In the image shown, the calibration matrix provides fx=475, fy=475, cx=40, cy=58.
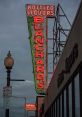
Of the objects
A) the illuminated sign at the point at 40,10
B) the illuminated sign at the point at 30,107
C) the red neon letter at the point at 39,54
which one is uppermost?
the illuminated sign at the point at 40,10

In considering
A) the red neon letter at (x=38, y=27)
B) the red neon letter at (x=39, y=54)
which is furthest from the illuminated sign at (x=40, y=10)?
the red neon letter at (x=39, y=54)

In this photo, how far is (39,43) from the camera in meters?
57.0

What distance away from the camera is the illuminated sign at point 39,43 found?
56.9m

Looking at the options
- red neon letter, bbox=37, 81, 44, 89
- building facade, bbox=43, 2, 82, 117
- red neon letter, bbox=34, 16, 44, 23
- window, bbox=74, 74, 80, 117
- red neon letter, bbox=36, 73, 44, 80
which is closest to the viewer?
building facade, bbox=43, 2, 82, 117

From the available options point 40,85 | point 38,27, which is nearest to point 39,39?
point 38,27

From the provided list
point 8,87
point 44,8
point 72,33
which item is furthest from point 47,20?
point 72,33

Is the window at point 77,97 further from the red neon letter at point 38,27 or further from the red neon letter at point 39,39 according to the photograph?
the red neon letter at point 38,27

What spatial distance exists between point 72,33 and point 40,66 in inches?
1569

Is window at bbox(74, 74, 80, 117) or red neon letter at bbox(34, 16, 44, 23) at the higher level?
red neon letter at bbox(34, 16, 44, 23)

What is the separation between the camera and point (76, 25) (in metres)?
16.0

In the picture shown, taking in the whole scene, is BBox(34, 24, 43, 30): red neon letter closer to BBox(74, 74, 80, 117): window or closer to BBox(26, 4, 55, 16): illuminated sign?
BBox(26, 4, 55, 16): illuminated sign

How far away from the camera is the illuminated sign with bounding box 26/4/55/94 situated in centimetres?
5688

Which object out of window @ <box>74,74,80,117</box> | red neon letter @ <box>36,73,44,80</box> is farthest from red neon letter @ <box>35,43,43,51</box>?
window @ <box>74,74,80,117</box>

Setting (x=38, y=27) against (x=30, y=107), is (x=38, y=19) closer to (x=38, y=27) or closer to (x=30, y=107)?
(x=38, y=27)
